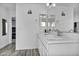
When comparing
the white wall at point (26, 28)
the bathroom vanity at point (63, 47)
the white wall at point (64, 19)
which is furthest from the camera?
the white wall at point (26, 28)

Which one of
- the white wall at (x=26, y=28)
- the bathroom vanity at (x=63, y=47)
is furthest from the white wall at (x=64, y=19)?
the white wall at (x=26, y=28)

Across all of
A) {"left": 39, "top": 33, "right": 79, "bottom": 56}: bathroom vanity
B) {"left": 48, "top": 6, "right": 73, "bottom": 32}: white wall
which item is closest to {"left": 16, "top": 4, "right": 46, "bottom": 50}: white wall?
{"left": 48, "top": 6, "right": 73, "bottom": 32}: white wall

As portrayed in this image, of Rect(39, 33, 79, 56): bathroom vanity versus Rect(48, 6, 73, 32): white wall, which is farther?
Rect(48, 6, 73, 32): white wall

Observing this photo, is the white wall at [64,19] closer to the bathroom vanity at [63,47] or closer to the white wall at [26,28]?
the bathroom vanity at [63,47]

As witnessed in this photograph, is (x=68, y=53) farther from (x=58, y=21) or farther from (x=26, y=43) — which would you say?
(x=26, y=43)

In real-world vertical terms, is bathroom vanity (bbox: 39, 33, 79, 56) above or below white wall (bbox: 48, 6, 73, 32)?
below

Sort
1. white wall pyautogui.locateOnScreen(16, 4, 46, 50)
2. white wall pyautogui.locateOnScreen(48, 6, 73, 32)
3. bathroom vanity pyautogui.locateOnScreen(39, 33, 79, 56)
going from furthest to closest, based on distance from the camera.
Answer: white wall pyautogui.locateOnScreen(16, 4, 46, 50)
white wall pyautogui.locateOnScreen(48, 6, 73, 32)
bathroom vanity pyautogui.locateOnScreen(39, 33, 79, 56)

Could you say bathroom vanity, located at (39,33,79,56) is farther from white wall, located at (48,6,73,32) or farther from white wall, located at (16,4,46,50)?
white wall, located at (16,4,46,50)

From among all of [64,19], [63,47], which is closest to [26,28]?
[64,19]

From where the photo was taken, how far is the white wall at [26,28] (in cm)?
311

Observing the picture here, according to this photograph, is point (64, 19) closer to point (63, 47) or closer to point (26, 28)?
point (63, 47)

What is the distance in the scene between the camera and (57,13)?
1.79 meters

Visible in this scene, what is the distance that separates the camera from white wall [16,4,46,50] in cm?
311

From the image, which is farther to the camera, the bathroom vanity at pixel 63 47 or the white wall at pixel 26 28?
the white wall at pixel 26 28
